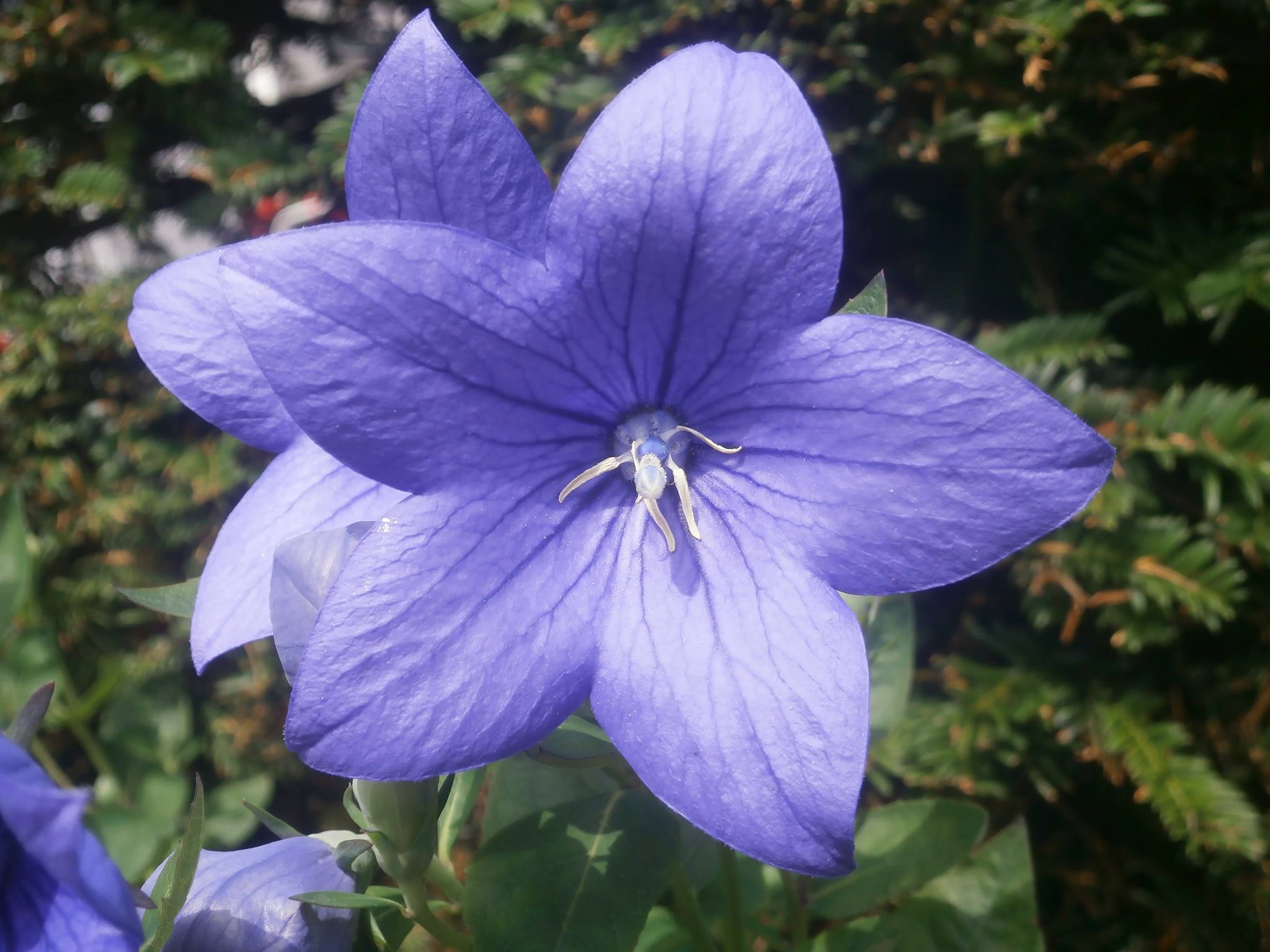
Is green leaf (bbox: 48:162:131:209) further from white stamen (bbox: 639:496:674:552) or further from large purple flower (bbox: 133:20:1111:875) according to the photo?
white stamen (bbox: 639:496:674:552)

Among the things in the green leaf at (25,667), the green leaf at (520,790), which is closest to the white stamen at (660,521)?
the green leaf at (520,790)

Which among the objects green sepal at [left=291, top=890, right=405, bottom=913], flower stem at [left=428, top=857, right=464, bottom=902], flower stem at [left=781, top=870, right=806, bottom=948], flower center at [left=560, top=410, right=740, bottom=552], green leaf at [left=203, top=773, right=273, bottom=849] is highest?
flower center at [left=560, top=410, right=740, bottom=552]

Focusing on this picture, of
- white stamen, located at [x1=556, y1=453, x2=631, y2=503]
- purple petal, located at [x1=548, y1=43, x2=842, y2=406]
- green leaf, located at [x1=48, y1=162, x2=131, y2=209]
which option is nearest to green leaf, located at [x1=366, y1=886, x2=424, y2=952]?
white stamen, located at [x1=556, y1=453, x2=631, y2=503]

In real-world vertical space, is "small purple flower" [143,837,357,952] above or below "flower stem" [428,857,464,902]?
above

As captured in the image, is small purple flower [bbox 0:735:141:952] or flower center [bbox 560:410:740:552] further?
flower center [bbox 560:410:740:552]

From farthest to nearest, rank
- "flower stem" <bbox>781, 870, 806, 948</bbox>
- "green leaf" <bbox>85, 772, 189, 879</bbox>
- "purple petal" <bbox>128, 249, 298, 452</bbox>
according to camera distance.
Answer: "green leaf" <bbox>85, 772, 189, 879</bbox>
"flower stem" <bbox>781, 870, 806, 948</bbox>
"purple petal" <bbox>128, 249, 298, 452</bbox>

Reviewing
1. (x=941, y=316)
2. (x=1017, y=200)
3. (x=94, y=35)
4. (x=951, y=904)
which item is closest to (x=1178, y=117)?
(x=1017, y=200)

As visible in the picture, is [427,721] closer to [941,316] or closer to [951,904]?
[951,904]
